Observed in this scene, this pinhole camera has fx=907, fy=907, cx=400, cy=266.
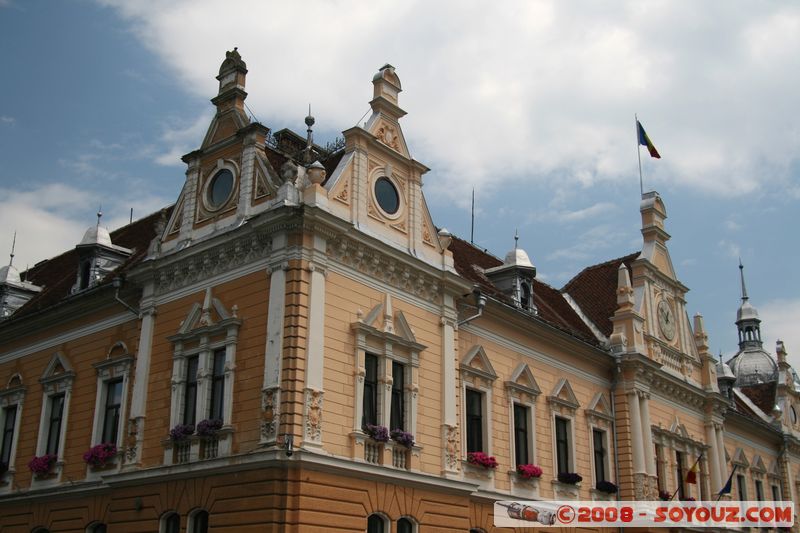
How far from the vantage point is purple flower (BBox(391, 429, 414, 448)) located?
69.4ft

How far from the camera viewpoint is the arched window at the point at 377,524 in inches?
802

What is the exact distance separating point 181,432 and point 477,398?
8.59m

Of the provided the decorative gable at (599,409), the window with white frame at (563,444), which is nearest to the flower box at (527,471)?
the window with white frame at (563,444)

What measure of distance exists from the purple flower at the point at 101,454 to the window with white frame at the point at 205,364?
3.00 m

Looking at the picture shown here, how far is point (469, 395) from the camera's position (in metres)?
25.2

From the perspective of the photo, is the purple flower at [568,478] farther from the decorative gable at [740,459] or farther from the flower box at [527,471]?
the decorative gable at [740,459]

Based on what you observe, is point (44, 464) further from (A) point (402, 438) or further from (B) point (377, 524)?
(A) point (402, 438)

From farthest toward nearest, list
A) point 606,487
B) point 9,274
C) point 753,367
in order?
point 753,367, point 9,274, point 606,487

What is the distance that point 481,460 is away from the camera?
954 inches

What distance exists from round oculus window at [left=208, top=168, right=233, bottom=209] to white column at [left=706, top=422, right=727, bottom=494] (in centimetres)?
2274

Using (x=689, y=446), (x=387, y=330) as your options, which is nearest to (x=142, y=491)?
(x=387, y=330)

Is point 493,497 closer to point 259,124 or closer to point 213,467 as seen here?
point 213,467

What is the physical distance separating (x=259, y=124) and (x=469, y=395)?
931 cm

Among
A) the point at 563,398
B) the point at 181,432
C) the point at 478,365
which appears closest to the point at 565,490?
the point at 563,398
